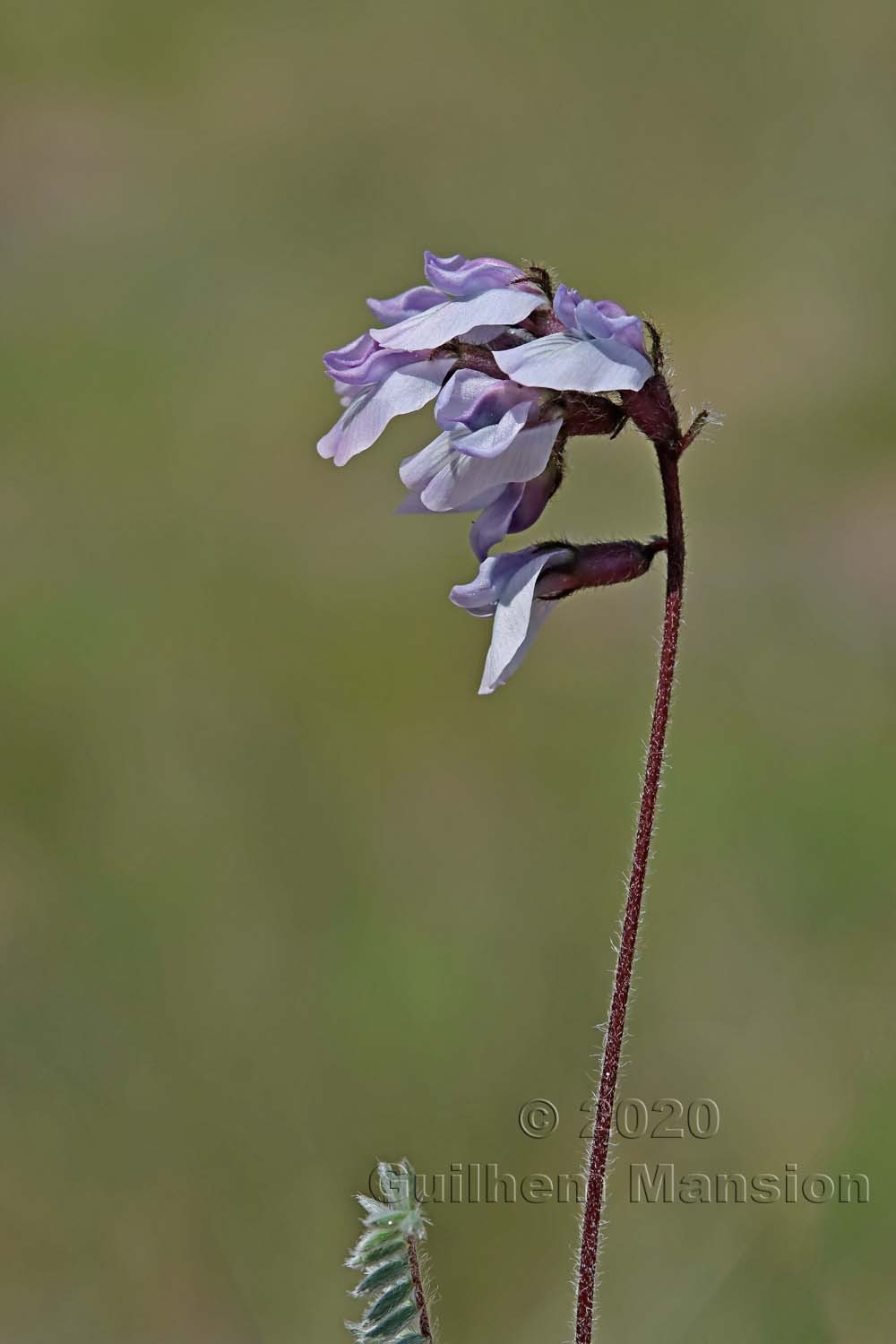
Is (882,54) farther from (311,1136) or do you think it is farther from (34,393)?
(311,1136)

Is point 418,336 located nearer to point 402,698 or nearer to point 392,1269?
point 392,1269

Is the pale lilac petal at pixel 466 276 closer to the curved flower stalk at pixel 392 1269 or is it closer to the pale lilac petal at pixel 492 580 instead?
the pale lilac petal at pixel 492 580

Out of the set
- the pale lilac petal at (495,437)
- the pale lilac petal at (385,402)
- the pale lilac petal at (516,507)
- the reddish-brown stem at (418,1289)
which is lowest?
the reddish-brown stem at (418,1289)

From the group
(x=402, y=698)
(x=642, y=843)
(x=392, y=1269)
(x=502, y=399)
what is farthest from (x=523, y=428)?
(x=402, y=698)

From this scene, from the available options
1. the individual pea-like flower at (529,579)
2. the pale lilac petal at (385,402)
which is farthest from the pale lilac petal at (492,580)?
the pale lilac petal at (385,402)

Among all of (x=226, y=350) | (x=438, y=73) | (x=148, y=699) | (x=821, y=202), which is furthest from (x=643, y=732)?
(x=438, y=73)
